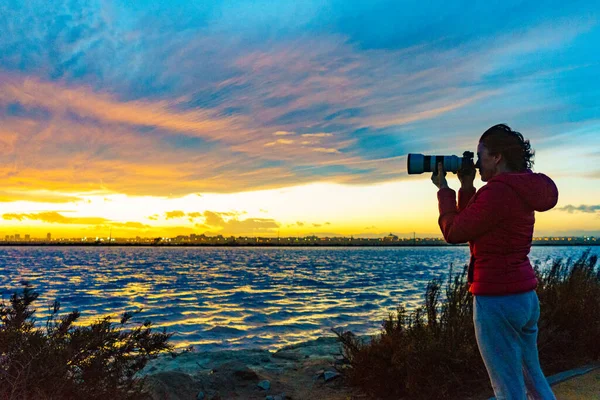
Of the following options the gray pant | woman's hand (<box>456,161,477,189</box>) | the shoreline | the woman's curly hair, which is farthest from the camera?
the shoreline

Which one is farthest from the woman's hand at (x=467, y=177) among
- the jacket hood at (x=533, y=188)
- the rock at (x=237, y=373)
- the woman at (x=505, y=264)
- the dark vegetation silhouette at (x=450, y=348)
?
the rock at (x=237, y=373)

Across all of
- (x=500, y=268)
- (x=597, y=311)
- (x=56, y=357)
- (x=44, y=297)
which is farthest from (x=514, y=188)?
(x=44, y=297)

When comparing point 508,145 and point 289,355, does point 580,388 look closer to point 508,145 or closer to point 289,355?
point 508,145

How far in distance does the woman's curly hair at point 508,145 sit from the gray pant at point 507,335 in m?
0.77

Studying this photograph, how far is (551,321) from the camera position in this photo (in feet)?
21.7

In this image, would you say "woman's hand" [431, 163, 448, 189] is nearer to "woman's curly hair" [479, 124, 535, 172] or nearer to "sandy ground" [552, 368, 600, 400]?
"woman's curly hair" [479, 124, 535, 172]

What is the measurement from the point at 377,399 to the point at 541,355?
2.38m

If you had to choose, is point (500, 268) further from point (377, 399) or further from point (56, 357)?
point (56, 357)

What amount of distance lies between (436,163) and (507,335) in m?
1.22

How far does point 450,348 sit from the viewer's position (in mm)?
5430

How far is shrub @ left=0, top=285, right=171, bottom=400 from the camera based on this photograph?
13.3ft

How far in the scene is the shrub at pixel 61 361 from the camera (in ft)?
13.3

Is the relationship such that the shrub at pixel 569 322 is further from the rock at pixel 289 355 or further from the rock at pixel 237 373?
the rock at pixel 289 355

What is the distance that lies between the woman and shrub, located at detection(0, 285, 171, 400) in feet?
11.9
